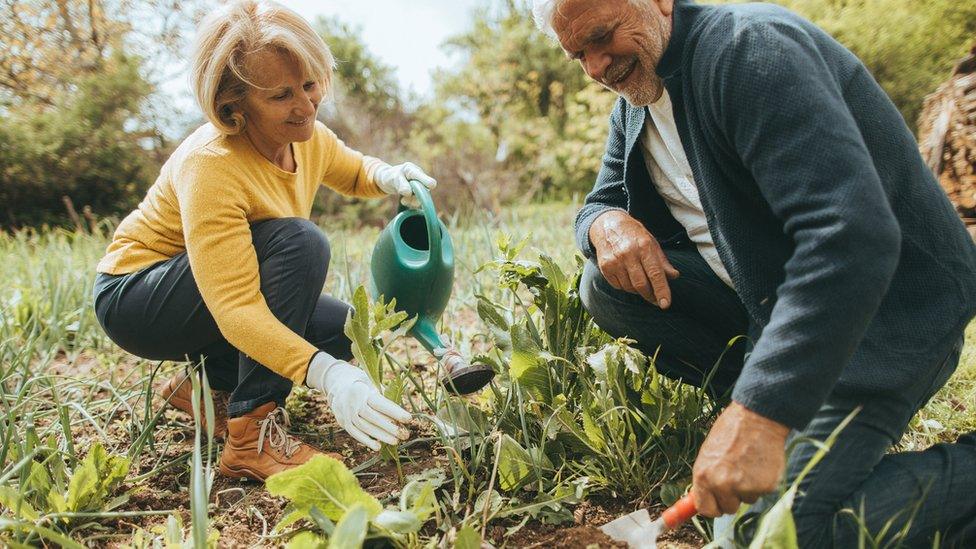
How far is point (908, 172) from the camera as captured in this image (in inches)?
41.0

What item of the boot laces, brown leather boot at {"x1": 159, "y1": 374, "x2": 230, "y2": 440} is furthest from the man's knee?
brown leather boot at {"x1": 159, "y1": 374, "x2": 230, "y2": 440}

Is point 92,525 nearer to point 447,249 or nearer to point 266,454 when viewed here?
point 266,454

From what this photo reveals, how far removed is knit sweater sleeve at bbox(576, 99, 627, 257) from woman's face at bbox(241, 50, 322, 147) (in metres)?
0.65

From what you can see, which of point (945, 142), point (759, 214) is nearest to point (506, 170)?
point (945, 142)

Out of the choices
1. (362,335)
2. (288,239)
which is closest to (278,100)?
(288,239)

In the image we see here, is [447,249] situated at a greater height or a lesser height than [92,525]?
greater

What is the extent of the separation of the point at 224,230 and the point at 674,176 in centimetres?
92

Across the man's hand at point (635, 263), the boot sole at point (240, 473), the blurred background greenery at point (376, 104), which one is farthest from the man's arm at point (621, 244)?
the blurred background greenery at point (376, 104)

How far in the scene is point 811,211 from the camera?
891 mm

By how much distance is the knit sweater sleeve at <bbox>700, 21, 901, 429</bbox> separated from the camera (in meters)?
0.85

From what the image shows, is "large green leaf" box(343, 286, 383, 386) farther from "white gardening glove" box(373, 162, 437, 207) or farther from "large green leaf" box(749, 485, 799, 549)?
"large green leaf" box(749, 485, 799, 549)

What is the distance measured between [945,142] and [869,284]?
2684 mm

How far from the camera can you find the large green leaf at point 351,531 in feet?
2.87

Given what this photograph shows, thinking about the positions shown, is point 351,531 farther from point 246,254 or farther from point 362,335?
point 246,254
